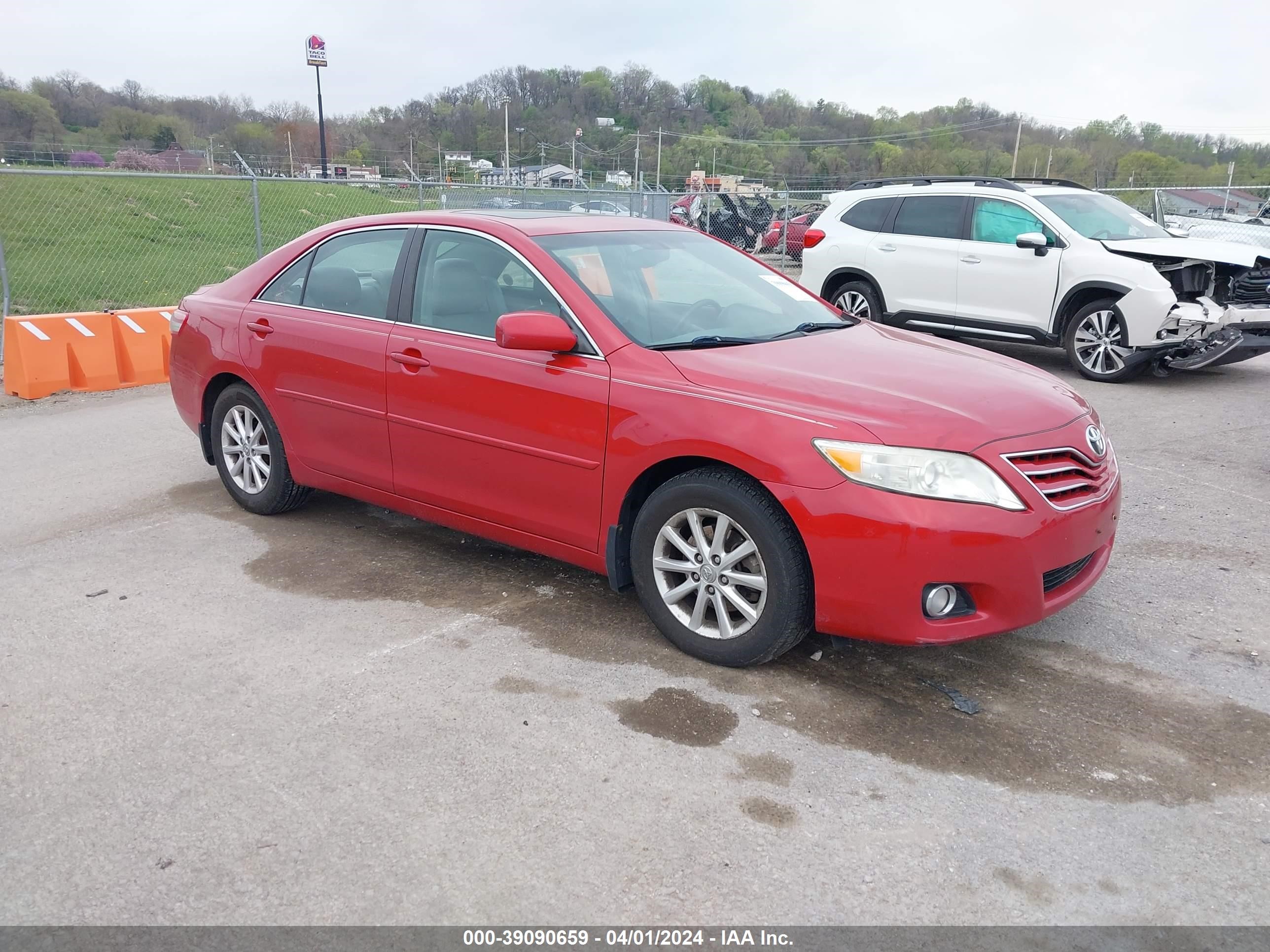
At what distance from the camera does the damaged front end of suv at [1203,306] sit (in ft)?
29.5

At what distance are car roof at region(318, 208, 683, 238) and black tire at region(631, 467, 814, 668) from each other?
143 cm

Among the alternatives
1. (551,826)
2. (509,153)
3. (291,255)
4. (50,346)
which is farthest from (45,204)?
(509,153)

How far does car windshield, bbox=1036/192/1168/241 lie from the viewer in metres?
9.66

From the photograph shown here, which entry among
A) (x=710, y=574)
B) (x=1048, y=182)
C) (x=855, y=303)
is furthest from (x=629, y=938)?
(x=1048, y=182)

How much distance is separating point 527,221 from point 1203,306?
704 cm

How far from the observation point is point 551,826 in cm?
284

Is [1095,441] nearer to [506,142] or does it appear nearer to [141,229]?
[141,229]

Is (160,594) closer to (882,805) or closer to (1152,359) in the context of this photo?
(882,805)

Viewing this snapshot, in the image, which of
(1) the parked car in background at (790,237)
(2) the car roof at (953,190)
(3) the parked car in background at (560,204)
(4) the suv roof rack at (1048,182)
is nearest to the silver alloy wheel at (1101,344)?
(2) the car roof at (953,190)

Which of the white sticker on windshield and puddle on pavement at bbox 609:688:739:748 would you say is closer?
puddle on pavement at bbox 609:688:739:748

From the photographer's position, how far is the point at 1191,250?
9117 millimetres

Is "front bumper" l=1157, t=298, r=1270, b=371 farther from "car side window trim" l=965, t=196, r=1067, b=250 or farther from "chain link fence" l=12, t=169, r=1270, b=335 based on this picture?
"chain link fence" l=12, t=169, r=1270, b=335

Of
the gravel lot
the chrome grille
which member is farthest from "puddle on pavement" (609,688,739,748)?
the chrome grille

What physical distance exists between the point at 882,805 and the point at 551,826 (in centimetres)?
96
